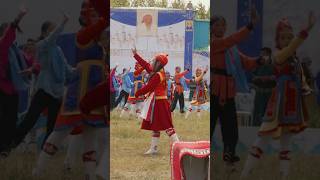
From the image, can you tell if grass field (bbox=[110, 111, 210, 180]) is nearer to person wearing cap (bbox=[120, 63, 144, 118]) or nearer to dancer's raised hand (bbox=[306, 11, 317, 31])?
person wearing cap (bbox=[120, 63, 144, 118])

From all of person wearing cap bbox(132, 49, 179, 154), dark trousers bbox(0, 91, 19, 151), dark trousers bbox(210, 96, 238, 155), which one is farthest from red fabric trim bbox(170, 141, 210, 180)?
person wearing cap bbox(132, 49, 179, 154)

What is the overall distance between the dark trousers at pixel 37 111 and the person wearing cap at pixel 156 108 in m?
5.02

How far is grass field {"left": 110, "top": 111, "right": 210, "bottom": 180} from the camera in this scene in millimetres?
7656

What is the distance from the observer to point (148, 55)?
14.7m

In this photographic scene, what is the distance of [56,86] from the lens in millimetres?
4219

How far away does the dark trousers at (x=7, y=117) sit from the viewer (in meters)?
4.22

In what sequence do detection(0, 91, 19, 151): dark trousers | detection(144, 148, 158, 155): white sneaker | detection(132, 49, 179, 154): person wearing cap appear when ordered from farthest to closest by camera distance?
detection(144, 148, 158, 155): white sneaker
detection(132, 49, 179, 154): person wearing cap
detection(0, 91, 19, 151): dark trousers

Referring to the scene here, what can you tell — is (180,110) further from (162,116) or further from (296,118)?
(296,118)

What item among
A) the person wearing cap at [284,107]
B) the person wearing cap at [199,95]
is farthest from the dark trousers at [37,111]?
the person wearing cap at [199,95]

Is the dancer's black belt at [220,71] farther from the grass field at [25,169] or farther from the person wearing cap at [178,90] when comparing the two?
the person wearing cap at [178,90]

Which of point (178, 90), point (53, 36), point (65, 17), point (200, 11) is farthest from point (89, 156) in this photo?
point (200, 11)

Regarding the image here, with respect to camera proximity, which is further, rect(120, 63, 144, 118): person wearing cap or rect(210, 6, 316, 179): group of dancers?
rect(120, 63, 144, 118): person wearing cap

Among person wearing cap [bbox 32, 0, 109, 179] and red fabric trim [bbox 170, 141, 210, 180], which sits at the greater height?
person wearing cap [bbox 32, 0, 109, 179]

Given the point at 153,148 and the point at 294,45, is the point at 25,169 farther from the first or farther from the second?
the point at 153,148
